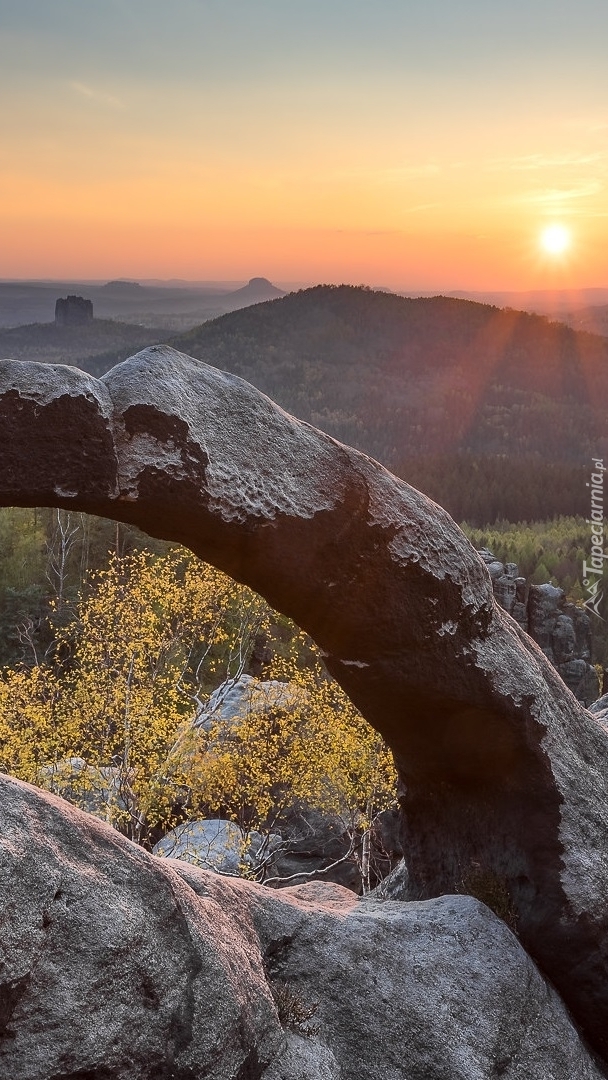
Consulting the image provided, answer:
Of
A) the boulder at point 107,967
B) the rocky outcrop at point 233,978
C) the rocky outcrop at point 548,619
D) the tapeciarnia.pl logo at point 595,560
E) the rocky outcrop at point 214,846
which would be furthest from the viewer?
the rocky outcrop at point 548,619

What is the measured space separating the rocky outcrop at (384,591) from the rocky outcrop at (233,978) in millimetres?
1105

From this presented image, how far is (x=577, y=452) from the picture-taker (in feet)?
609

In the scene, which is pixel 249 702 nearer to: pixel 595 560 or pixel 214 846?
pixel 214 846

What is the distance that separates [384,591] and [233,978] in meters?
4.16

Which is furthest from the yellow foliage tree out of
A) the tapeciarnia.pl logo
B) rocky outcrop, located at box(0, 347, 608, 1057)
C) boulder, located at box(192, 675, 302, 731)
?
the tapeciarnia.pl logo

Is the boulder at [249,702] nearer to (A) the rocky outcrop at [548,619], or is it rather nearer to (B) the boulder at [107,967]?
(B) the boulder at [107,967]

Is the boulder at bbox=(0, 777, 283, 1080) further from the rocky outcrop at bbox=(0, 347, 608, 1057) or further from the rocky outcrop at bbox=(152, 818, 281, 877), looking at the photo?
the rocky outcrop at bbox=(152, 818, 281, 877)

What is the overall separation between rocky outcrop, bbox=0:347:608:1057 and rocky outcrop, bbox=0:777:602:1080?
3.62 ft

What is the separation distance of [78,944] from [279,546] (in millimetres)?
4104

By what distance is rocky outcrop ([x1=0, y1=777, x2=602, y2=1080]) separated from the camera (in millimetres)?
6840

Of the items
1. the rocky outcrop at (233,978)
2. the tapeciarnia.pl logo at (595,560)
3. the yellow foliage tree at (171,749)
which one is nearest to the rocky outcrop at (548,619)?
the tapeciarnia.pl logo at (595,560)

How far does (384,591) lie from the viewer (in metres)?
9.63

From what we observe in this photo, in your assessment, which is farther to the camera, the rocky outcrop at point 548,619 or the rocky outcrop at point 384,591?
the rocky outcrop at point 548,619

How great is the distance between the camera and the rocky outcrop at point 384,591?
319 inches
